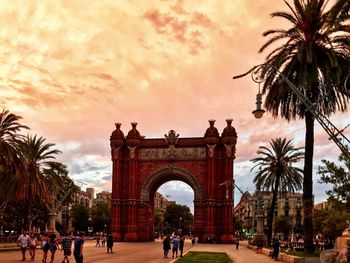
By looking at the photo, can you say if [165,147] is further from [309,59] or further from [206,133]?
[309,59]

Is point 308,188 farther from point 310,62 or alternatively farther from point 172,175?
point 172,175

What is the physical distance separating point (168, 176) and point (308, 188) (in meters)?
45.2

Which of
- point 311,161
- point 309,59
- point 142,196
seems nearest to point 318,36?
point 309,59

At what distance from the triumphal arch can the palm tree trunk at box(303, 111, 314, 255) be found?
37.3 metres

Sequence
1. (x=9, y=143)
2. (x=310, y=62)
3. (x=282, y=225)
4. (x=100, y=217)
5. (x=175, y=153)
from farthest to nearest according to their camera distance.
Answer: (x=282, y=225)
(x=100, y=217)
(x=175, y=153)
(x=9, y=143)
(x=310, y=62)

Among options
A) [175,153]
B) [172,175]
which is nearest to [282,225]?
[172,175]

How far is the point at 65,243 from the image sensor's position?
77.0ft

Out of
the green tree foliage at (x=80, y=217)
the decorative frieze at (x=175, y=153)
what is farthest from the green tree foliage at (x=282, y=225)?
the decorative frieze at (x=175, y=153)

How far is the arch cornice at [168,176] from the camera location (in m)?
71.2

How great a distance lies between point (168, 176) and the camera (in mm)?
74188

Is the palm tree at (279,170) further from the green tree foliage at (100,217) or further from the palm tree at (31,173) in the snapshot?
the green tree foliage at (100,217)

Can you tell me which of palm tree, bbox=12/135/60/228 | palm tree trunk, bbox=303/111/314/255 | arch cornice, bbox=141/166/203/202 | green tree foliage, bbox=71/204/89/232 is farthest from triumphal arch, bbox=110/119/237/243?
green tree foliage, bbox=71/204/89/232

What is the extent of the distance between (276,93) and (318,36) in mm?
4443

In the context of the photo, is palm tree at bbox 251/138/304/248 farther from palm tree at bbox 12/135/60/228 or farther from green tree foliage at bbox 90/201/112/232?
green tree foliage at bbox 90/201/112/232
